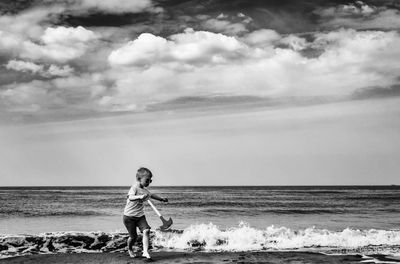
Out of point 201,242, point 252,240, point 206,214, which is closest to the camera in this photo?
point 201,242

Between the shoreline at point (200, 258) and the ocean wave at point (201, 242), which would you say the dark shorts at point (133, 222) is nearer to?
the shoreline at point (200, 258)

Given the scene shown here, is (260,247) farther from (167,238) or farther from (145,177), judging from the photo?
(145,177)

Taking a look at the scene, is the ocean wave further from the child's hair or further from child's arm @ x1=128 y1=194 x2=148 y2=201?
the child's hair

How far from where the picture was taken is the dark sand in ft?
25.9

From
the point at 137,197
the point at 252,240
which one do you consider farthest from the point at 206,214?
the point at 137,197

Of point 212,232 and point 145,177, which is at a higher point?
point 145,177

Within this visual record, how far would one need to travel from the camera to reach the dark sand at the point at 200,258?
7894mm

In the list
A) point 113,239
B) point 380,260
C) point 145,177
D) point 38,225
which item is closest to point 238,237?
point 113,239

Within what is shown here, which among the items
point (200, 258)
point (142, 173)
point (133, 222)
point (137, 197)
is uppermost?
point (142, 173)

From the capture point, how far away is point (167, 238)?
12.4 metres

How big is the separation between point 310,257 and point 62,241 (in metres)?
7.07

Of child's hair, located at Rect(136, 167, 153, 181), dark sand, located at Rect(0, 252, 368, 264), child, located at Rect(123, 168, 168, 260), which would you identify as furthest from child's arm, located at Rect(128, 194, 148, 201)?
dark sand, located at Rect(0, 252, 368, 264)

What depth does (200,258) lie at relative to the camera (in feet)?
27.1

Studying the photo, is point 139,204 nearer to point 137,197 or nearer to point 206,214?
point 137,197
